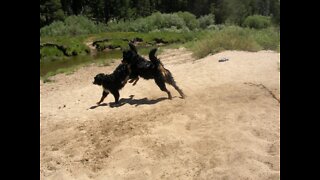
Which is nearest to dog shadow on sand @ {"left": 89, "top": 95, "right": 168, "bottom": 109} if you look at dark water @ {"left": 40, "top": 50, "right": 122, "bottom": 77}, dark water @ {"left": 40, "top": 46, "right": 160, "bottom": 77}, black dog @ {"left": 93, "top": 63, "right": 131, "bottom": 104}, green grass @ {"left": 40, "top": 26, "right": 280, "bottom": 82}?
black dog @ {"left": 93, "top": 63, "right": 131, "bottom": 104}

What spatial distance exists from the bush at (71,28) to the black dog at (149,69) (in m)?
34.5

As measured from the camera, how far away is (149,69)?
891cm

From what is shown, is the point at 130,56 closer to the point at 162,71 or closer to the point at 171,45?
the point at 162,71

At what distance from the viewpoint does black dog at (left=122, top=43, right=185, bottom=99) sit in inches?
350

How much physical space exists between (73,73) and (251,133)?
13.0 meters

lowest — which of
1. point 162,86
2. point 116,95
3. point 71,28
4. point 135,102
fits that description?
point 135,102

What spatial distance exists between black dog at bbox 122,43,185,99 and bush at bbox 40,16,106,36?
34.5m

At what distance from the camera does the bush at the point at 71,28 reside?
42.7m

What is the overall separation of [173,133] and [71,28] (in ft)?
127

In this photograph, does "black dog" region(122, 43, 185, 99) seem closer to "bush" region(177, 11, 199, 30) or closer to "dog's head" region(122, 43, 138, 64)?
"dog's head" region(122, 43, 138, 64)

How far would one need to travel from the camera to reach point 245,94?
27.6ft

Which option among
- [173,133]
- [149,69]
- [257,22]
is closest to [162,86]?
[149,69]
